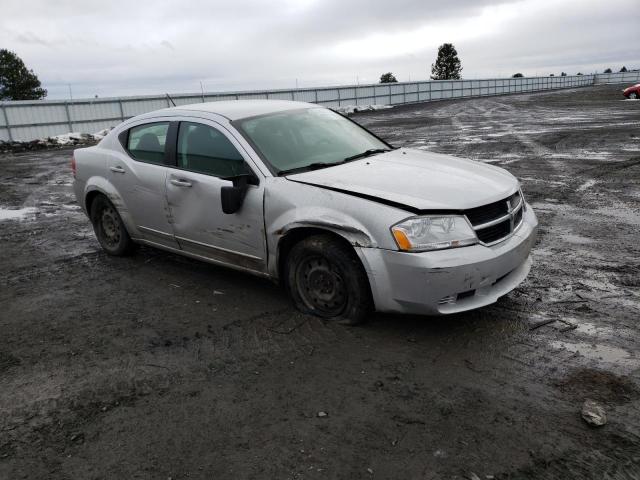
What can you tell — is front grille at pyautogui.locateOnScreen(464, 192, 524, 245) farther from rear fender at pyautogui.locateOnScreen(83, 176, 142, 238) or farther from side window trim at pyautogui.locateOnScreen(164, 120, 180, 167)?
rear fender at pyautogui.locateOnScreen(83, 176, 142, 238)

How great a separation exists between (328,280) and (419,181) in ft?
3.27

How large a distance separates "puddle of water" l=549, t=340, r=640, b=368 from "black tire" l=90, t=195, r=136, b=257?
4376 millimetres

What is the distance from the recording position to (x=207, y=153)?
473 centimetres

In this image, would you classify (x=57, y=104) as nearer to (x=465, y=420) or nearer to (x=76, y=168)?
(x=76, y=168)

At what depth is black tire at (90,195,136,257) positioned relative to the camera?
19.2 ft

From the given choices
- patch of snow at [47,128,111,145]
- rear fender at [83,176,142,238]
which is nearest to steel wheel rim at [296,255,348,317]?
rear fender at [83,176,142,238]

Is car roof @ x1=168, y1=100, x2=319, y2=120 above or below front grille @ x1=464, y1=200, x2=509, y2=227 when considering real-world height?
above

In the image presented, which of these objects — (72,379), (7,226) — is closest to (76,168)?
(7,226)

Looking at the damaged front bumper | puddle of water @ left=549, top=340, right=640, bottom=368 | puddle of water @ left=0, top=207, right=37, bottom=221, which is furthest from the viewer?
puddle of water @ left=0, top=207, right=37, bottom=221

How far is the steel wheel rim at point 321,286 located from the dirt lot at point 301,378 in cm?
16

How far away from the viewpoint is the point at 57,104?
2525 centimetres

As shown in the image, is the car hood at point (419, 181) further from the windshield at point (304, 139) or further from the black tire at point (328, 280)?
the black tire at point (328, 280)

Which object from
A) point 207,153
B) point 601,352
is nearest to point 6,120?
point 207,153

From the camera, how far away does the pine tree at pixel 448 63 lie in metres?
97.2
